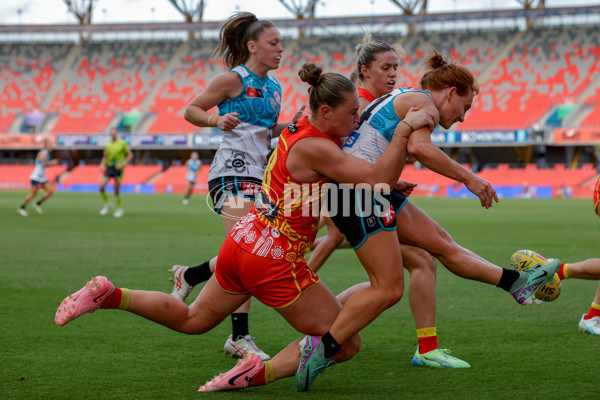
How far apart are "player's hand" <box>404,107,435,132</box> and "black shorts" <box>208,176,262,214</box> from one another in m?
1.51

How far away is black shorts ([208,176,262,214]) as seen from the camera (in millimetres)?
5031

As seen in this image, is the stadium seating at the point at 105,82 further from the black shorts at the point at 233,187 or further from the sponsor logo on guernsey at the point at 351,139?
the sponsor logo on guernsey at the point at 351,139

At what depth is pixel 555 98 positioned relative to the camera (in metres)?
43.4

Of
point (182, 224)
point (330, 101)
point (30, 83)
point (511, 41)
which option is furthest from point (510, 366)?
point (30, 83)

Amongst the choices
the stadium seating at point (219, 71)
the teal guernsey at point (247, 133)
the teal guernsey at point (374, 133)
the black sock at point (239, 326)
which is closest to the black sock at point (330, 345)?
the teal guernsey at point (374, 133)

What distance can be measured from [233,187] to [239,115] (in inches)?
20.6

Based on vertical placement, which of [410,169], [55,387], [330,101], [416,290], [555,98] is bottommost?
[55,387]

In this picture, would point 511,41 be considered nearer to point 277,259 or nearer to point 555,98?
point 555,98

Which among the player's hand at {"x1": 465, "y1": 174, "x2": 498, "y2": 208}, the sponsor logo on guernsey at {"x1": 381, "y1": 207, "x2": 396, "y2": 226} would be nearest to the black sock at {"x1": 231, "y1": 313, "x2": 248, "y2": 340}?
the sponsor logo on guernsey at {"x1": 381, "y1": 207, "x2": 396, "y2": 226}

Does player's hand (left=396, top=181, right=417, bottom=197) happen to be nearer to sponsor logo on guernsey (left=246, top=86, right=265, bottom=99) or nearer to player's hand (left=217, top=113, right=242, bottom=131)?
player's hand (left=217, top=113, right=242, bottom=131)

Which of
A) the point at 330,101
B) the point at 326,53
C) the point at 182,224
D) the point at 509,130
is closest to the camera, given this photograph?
the point at 330,101

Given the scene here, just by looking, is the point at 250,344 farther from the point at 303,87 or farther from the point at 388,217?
the point at 303,87

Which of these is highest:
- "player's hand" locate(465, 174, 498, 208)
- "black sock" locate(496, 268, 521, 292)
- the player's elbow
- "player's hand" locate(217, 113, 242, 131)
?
"player's hand" locate(217, 113, 242, 131)

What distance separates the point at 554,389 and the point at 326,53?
47.9m
